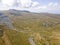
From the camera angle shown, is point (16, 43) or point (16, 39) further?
point (16, 39)

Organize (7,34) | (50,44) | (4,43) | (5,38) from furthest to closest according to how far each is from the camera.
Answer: (50,44) < (7,34) < (5,38) < (4,43)

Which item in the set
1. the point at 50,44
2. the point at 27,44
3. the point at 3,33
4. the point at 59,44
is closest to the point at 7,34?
the point at 3,33

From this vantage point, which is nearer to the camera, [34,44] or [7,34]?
[34,44]

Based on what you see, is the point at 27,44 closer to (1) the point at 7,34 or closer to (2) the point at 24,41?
(2) the point at 24,41

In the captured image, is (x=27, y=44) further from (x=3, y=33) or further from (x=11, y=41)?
(x=3, y=33)

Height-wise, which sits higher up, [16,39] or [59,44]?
[16,39]

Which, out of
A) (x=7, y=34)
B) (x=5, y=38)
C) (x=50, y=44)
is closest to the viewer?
(x=5, y=38)

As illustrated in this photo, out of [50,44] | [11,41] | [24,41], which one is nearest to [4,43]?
[11,41]

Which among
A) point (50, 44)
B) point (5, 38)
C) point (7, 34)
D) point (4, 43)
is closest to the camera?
point (4, 43)

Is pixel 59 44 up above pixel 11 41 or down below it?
below
